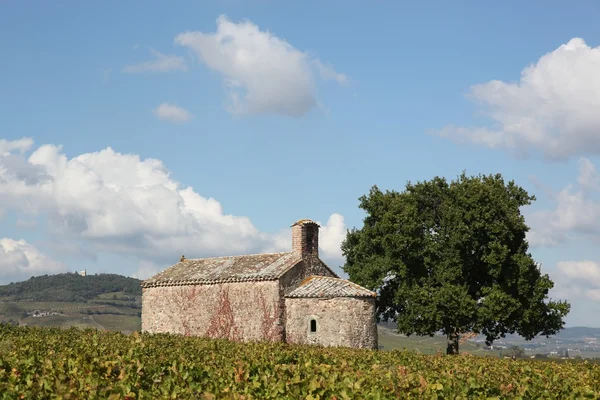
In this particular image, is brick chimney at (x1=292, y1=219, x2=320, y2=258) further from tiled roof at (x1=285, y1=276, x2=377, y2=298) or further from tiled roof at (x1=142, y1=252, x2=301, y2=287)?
Result: tiled roof at (x1=285, y1=276, x2=377, y2=298)

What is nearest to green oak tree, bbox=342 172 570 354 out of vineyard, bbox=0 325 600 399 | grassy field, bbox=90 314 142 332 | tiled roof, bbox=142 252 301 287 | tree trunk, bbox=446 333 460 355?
tree trunk, bbox=446 333 460 355

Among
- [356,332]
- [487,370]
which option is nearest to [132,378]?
[487,370]

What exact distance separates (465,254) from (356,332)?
959 cm

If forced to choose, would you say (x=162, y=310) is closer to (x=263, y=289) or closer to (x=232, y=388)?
(x=263, y=289)

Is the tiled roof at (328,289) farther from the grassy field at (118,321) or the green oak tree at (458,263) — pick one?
the grassy field at (118,321)

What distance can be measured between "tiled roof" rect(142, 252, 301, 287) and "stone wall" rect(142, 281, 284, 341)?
35cm

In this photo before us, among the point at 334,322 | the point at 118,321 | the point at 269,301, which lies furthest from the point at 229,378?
the point at 118,321

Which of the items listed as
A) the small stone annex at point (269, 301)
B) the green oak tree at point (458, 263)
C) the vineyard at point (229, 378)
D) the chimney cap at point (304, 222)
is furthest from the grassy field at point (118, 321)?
the vineyard at point (229, 378)

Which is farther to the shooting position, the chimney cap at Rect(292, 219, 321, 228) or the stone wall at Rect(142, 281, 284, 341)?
the chimney cap at Rect(292, 219, 321, 228)

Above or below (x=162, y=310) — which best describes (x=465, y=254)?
above

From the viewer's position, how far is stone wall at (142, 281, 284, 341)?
37156 mm

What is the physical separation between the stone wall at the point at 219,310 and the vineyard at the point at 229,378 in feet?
48.8

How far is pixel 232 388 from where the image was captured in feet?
45.0

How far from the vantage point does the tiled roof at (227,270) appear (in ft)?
125
